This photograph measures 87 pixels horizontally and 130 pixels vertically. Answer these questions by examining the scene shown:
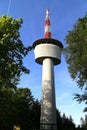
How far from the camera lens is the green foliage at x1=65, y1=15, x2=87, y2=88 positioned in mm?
29634

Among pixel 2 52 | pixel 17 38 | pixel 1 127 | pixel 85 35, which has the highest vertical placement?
pixel 85 35

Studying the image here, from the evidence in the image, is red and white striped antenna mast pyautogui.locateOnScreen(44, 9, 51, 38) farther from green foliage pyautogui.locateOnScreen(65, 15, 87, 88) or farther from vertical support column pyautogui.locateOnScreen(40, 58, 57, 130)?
green foliage pyautogui.locateOnScreen(65, 15, 87, 88)

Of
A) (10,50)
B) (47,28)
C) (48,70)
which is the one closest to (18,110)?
(48,70)

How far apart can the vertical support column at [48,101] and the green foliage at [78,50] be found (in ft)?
42.3

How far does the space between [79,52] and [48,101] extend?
17266mm

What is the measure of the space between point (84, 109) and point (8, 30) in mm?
13047

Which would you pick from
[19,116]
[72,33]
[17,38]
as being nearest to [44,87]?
[19,116]

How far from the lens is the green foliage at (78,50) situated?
29.6 meters

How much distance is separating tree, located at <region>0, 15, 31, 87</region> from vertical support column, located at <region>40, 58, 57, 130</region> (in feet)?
70.2

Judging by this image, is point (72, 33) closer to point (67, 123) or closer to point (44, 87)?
point (44, 87)

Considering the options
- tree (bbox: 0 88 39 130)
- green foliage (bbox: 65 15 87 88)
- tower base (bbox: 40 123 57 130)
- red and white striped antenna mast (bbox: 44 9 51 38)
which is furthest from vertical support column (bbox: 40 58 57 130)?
green foliage (bbox: 65 15 87 88)

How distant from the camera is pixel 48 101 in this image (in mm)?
46094

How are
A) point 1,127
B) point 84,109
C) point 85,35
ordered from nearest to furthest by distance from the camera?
point 85,35
point 84,109
point 1,127

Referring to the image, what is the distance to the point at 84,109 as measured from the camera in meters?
30.8
